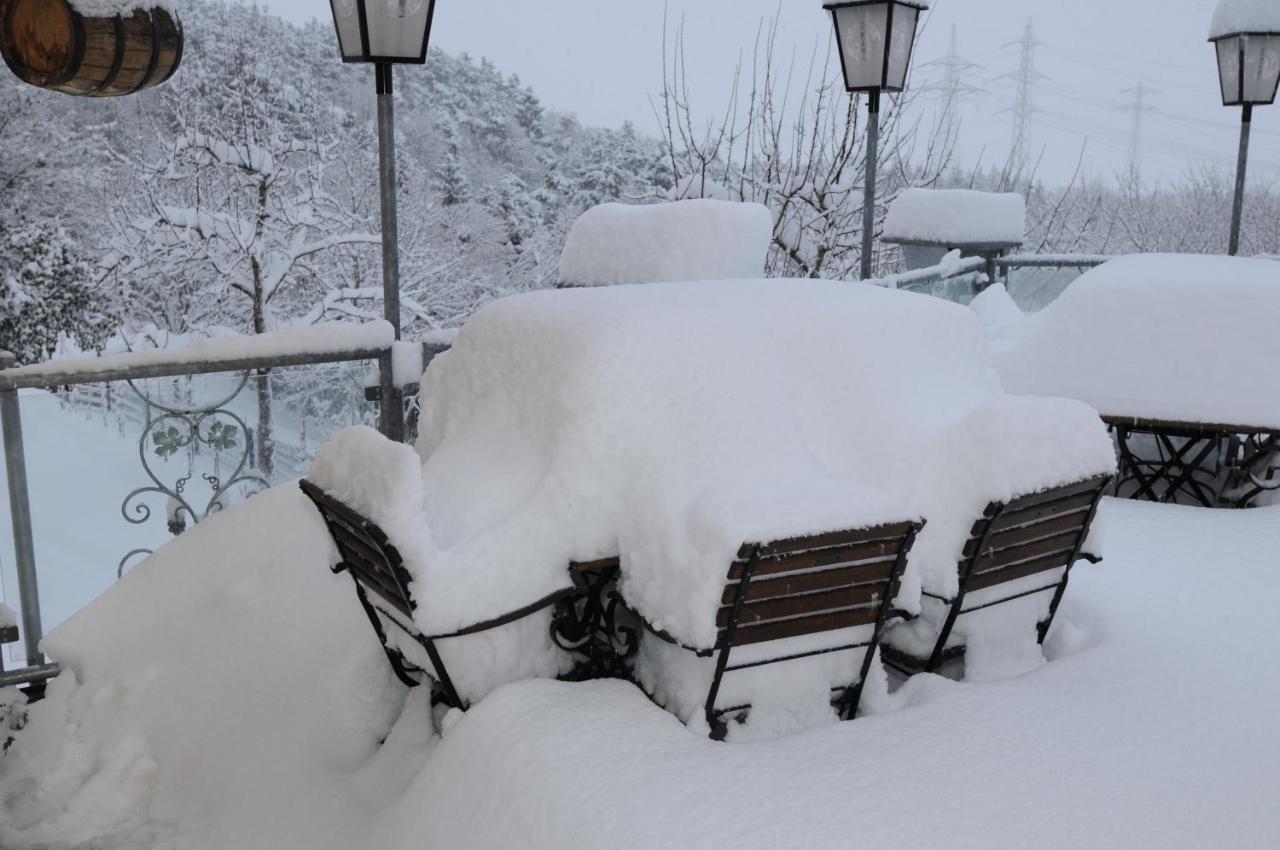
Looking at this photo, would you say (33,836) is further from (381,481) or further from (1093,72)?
(1093,72)

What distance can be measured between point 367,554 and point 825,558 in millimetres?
1164

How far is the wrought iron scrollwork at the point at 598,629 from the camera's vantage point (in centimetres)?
272

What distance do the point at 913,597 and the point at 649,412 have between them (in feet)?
2.87

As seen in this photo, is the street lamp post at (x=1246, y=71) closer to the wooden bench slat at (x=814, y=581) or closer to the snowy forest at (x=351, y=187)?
the snowy forest at (x=351, y=187)

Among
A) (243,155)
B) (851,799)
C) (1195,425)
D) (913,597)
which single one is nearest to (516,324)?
(913,597)

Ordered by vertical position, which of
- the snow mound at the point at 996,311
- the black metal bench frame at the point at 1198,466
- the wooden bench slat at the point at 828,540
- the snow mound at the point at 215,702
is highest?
the snow mound at the point at 996,311

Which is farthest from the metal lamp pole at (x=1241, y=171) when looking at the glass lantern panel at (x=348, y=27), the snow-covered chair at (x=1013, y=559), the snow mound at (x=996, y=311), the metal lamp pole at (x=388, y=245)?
the glass lantern panel at (x=348, y=27)

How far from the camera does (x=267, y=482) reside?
4.16m

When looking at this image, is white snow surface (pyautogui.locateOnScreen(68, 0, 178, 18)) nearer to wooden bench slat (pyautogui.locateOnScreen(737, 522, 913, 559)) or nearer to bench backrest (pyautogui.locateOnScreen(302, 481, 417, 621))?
bench backrest (pyautogui.locateOnScreen(302, 481, 417, 621))

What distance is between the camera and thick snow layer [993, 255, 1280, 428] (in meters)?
4.64

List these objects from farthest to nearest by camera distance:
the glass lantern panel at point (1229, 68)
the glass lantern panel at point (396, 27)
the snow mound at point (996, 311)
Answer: the glass lantern panel at point (1229, 68) < the snow mound at point (996, 311) < the glass lantern panel at point (396, 27)

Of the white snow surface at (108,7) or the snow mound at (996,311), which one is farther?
the snow mound at (996,311)

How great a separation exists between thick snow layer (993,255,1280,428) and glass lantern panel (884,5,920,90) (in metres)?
1.60

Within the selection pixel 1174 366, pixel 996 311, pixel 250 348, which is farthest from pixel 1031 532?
pixel 996 311
